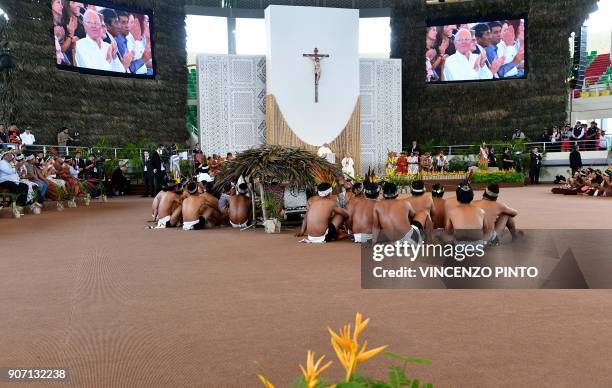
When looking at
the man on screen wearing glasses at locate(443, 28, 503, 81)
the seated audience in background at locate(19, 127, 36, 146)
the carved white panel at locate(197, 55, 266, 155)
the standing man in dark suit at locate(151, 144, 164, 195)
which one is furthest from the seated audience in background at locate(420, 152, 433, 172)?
the seated audience in background at locate(19, 127, 36, 146)

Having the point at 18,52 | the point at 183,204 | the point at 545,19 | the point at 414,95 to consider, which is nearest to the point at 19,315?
the point at 183,204

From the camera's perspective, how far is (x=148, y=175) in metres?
13.4

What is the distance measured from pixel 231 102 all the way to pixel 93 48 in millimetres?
4189

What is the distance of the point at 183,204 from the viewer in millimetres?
6852

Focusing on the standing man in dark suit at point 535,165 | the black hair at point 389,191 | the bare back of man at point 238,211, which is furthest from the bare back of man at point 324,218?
the standing man in dark suit at point 535,165

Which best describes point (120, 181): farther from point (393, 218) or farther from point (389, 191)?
point (393, 218)

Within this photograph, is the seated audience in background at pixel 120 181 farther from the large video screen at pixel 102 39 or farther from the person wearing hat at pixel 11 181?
the person wearing hat at pixel 11 181

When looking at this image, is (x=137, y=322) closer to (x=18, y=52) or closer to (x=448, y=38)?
(x=18, y=52)

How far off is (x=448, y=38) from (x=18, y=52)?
13.6 meters

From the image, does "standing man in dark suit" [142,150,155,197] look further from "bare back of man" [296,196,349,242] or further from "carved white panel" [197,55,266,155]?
"bare back of man" [296,196,349,242]

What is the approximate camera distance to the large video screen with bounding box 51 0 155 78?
47.3 ft

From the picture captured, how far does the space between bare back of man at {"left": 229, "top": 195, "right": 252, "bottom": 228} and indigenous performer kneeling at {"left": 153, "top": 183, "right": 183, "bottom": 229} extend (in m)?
0.71

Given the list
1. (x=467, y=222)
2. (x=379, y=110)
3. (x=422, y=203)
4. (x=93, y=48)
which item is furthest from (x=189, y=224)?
(x=379, y=110)

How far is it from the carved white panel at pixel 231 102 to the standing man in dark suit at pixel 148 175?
8.86ft
